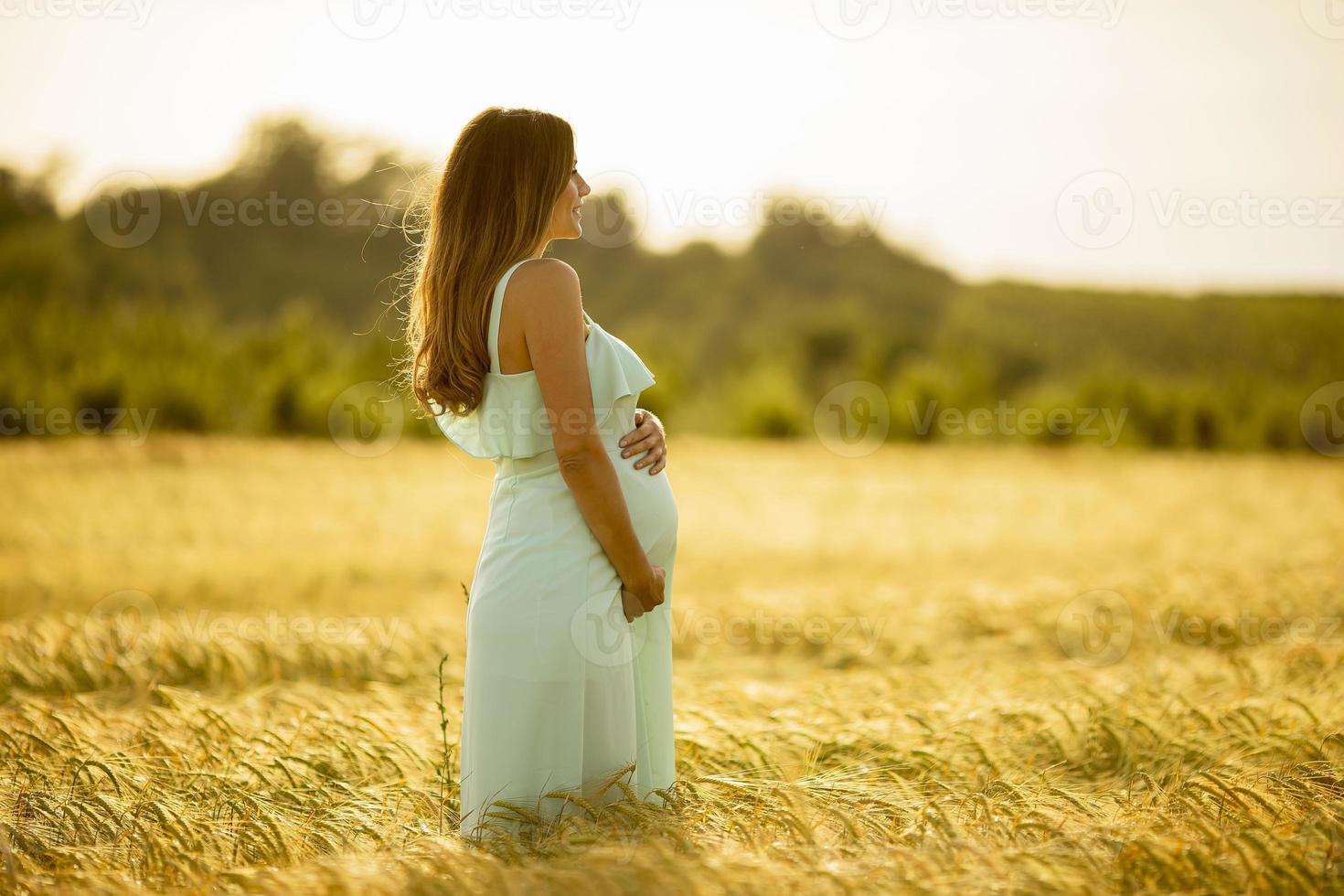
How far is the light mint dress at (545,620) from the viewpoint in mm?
2863

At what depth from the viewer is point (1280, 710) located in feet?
15.1

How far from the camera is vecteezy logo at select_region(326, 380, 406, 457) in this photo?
20.4 metres

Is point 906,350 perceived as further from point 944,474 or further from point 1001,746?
point 1001,746

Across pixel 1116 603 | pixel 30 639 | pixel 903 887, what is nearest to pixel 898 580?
pixel 1116 603

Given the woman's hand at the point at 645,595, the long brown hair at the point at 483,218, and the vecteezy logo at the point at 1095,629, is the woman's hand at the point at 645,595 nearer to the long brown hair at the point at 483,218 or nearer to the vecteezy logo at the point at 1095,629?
the long brown hair at the point at 483,218

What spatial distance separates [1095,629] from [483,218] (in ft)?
21.0

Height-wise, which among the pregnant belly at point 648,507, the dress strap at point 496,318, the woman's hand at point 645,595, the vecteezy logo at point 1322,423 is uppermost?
the dress strap at point 496,318

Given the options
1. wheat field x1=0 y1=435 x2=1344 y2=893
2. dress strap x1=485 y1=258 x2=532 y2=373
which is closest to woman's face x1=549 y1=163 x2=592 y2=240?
dress strap x1=485 y1=258 x2=532 y2=373

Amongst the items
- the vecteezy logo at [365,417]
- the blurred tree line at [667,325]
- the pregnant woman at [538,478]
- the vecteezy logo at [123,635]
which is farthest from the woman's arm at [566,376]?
the vecteezy logo at [365,417]

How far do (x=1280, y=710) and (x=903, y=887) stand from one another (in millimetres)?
3007

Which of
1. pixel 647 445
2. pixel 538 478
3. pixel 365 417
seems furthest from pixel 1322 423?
pixel 538 478

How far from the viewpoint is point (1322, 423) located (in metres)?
29.9

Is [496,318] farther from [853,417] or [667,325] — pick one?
[667,325]

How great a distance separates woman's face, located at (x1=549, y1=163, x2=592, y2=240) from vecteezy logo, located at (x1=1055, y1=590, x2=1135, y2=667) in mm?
5234
